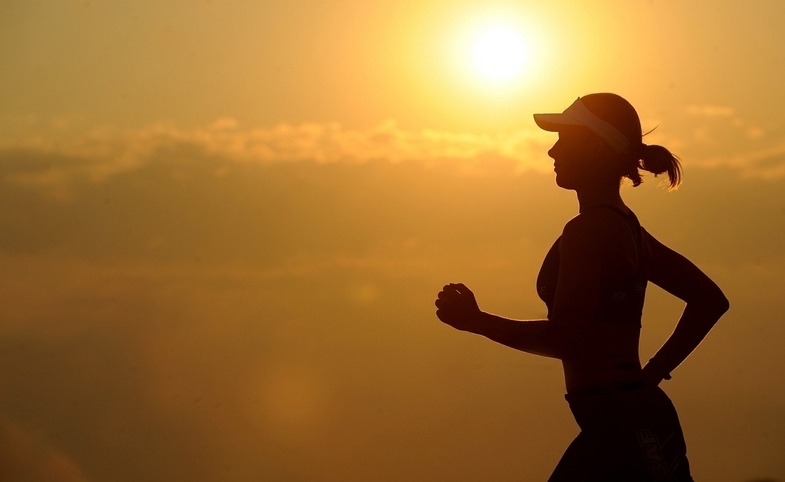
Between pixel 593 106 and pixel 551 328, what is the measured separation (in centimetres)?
101

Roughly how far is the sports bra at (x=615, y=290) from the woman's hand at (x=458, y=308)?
326 millimetres

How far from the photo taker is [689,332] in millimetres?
5500

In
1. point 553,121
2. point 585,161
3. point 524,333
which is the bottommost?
point 524,333

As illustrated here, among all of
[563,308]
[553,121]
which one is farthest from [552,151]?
[563,308]

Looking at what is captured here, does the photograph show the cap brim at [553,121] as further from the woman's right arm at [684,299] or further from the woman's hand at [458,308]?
the woman's hand at [458,308]

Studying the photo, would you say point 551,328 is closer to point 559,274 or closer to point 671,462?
point 559,274

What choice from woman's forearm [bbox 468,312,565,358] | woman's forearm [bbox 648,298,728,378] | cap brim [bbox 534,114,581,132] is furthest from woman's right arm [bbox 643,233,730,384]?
woman's forearm [bbox 468,312,565,358]

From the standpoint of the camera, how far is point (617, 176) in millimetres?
5172

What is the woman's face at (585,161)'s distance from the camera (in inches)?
202

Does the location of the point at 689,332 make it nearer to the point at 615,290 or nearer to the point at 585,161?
the point at 615,290

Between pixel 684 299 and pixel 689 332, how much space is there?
0.50ft

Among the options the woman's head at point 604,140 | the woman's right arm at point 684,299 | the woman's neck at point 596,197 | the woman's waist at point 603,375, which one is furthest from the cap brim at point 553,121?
the woman's waist at point 603,375

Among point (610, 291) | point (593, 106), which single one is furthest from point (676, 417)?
point (593, 106)

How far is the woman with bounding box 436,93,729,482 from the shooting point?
477cm
